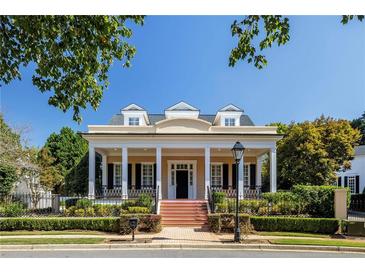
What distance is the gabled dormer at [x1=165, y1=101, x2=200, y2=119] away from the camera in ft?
84.7

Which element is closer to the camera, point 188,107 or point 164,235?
point 164,235

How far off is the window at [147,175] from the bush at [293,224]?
1015 cm

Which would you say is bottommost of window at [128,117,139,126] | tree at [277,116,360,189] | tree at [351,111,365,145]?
tree at [277,116,360,189]

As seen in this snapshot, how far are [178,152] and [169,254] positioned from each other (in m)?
13.8

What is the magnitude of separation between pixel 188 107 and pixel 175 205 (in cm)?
950

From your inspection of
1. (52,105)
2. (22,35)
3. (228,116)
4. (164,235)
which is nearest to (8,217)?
(164,235)

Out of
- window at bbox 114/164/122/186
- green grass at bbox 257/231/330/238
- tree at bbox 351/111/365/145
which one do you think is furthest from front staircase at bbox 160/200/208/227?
tree at bbox 351/111/365/145

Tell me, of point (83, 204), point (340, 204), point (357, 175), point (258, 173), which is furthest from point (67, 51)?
point (357, 175)

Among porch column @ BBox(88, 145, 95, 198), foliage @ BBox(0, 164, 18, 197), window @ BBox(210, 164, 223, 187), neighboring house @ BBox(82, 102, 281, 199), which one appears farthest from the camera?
window @ BBox(210, 164, 223, 187)

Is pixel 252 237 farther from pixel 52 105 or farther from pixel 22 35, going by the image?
pixel 22 35

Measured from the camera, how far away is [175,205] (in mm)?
18469

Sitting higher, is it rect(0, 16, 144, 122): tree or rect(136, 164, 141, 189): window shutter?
rect(0, 16, 144, 122): tree

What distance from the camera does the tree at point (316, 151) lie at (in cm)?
2511

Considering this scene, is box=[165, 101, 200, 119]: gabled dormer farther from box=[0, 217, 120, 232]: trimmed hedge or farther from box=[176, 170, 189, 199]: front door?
box=[0, 217, 120, 232]: trimmed hedge
